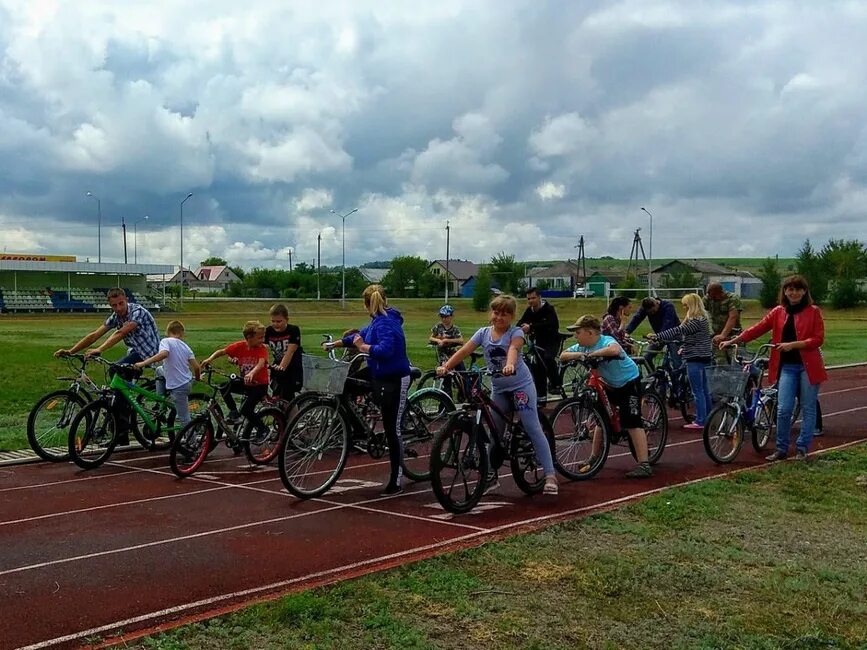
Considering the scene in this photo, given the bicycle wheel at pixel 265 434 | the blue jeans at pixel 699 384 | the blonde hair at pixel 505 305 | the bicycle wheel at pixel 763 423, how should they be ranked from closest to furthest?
the blonde hair at pixel 505 305, the bicycle wheel at pixel 265 434, the bicycle wheel at pixel 763 423, the blue jeans at pixel 699 384

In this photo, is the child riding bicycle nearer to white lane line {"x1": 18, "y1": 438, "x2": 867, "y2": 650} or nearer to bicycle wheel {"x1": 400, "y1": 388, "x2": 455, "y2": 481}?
white lane line {"x1": 18, "y1": 438, "x2": 867, "y2": 650}

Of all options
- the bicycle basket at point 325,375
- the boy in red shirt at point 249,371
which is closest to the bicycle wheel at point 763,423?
the bicycle basket at point 325,375

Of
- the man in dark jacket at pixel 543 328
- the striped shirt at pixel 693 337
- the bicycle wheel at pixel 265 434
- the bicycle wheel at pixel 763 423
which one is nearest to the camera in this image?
the bicycle wheel at pixel 265 434

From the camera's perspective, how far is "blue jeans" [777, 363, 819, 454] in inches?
365

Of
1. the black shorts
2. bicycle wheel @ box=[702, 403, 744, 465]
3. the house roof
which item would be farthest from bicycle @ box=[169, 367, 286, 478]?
the house roof

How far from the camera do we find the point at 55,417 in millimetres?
9641

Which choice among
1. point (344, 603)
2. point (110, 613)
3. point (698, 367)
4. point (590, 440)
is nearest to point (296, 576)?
point (344, 603)

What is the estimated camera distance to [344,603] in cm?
495

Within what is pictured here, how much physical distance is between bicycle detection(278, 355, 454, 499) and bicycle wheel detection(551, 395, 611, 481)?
1263 millimetres

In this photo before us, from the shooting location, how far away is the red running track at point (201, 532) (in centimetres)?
512

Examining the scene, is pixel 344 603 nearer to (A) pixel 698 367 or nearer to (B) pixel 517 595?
(B) pixel 517 595

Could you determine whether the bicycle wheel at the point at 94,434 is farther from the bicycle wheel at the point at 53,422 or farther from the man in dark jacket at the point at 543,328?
the man in dark jacket at the point at 543,328

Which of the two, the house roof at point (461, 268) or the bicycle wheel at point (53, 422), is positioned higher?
the house roof at point (461, 268)

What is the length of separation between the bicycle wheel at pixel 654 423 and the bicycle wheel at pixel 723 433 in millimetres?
419
